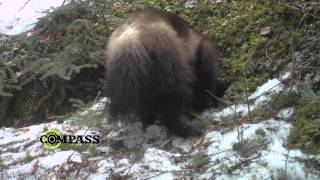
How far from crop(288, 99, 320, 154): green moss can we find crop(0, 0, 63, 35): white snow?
4.30m

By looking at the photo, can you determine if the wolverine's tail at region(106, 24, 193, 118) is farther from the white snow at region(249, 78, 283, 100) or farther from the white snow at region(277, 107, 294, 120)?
the white snow at region(277, 107, 294, 120)

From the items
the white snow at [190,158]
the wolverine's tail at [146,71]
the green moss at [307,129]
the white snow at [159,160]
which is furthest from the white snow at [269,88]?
the white snow at [159,160]

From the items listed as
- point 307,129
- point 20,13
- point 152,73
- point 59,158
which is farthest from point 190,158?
point 20,13

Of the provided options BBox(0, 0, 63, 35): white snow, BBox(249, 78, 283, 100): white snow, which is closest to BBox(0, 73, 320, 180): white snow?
BBox(249, 78, 283, 100): white snow

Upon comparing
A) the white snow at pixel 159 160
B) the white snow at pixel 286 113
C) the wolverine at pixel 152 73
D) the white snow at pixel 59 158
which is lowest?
the white snow at pixel 59 158

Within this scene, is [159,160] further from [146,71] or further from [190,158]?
[146,71]

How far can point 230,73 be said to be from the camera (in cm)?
618

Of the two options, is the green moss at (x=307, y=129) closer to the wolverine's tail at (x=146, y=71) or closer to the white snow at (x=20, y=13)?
the wolverine's tail at (x=146, y=71)

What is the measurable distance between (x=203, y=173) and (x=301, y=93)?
3.90 ft

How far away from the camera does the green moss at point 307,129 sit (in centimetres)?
414

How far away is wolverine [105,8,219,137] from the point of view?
473 cm

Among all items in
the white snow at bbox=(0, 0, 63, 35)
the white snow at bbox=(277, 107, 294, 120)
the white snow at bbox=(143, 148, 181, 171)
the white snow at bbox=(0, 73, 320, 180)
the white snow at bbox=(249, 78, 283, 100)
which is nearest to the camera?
the white snow at bbox=(0, 73, 320, 180)

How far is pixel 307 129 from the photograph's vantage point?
4.26 meters

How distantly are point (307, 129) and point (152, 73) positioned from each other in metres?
1.44
